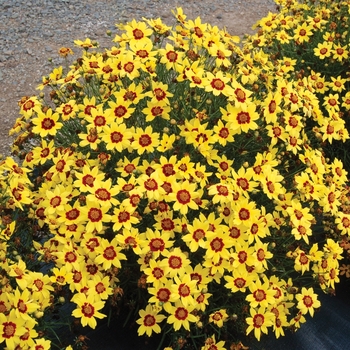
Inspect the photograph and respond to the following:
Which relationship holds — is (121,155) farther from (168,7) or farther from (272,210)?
(168,7)

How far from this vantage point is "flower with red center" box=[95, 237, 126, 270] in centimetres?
244

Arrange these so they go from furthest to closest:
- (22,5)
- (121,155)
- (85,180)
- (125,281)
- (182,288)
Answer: (22,5)
(121,155)
(125,281)
(85,180)
(182,288)

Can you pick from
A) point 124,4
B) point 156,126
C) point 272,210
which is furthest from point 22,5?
point 272,210

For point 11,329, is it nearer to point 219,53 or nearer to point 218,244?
point 218,244

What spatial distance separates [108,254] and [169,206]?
37 cm

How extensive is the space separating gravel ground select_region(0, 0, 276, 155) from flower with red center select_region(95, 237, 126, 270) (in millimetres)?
3610

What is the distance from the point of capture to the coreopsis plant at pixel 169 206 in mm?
2434

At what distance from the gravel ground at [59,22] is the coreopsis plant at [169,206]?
10.4ft

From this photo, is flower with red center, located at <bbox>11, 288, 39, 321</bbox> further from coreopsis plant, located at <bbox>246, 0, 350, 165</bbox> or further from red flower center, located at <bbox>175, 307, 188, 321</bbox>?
coreopsis plant, located at <bbox>246, 0, 350, 165</bbox>

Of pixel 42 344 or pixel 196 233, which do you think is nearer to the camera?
pixel 42 344

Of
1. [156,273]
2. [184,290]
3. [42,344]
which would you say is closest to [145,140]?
[156,273]

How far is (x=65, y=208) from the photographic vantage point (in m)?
2.53

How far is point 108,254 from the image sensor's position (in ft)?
8.11

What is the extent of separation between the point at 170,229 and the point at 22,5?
5.79m
